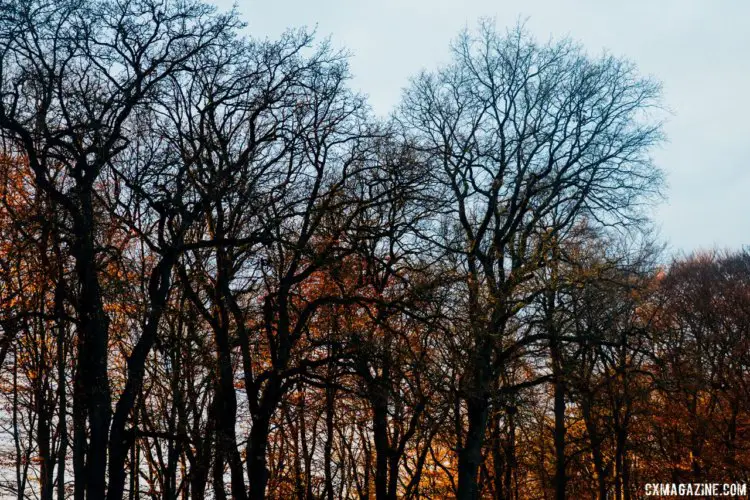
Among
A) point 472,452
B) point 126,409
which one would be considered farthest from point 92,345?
point 472,452

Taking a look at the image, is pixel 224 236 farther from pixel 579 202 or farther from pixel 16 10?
pixel 579 202

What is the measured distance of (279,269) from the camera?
18312 millimetres

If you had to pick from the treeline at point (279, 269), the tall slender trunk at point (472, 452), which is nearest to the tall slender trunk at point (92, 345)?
the treeline at point (279, 269)

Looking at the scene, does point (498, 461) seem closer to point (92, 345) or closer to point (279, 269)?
point (279, 269)

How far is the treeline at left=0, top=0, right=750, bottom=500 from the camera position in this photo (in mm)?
14555

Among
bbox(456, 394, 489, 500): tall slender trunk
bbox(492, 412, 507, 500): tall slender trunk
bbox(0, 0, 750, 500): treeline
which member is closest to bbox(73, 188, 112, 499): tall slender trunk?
bbox(0, 0, 750, 500): treeline

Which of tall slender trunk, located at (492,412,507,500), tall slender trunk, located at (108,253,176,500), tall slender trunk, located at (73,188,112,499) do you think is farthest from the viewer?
tall slender trunk, located at (492,412,507,500)

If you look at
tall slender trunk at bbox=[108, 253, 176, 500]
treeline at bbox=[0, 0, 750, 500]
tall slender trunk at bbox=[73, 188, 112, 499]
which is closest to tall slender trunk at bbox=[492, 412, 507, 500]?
Answer: treeline at bbox=[0, 0, 750, 500]

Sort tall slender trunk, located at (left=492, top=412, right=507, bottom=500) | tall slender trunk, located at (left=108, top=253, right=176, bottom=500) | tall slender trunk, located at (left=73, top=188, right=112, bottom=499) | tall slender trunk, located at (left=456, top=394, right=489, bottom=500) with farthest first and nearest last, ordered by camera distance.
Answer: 1. tall slender trunk, located at (left=492, top=412, right=507, bottom=500)
2. tall slender trunk, located at (left=456, top=394, right=489, bottom=500)
3. tall slender trunk, located at (left=108, top=253, right=176, bottom=500)
4. tall slender trunk, located at (left=73, top=188, right=112, bottom=499)

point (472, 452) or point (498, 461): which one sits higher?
point (472, 452)

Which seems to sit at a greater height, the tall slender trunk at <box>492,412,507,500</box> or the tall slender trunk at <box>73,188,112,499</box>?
the tall slender trunk at <box>73,188,112,499</box>

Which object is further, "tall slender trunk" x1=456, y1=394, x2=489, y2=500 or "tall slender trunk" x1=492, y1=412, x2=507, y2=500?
"tall slender trunk" x1=492, y1=412, x2=507, y2=500

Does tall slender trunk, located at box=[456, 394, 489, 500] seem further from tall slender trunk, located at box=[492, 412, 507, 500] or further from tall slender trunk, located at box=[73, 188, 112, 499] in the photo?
tall slender trunk, located at box=[73, 188, 112, 499]

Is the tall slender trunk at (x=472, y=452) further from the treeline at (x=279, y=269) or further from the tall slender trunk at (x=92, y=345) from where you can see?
the tall slender trunk at (x=92, y=345)
